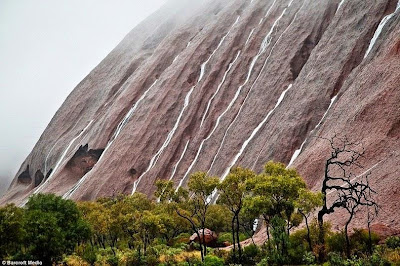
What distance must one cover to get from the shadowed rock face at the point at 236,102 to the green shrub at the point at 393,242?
13.5 feet

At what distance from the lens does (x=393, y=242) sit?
73.4 feet

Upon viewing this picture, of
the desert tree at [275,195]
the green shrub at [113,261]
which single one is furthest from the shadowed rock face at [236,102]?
the green shrub at [113,261]

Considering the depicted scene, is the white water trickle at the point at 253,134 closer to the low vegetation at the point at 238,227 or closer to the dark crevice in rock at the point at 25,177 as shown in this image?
the low vegetation at the point at 238,227

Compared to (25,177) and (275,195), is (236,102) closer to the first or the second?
(275,195)

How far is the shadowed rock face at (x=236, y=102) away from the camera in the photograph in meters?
38.7

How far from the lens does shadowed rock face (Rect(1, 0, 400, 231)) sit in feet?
127

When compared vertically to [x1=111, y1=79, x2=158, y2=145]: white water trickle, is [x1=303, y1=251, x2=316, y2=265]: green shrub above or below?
below

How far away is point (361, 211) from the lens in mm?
28844

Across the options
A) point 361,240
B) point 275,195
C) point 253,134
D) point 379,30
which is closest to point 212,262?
point 275,195

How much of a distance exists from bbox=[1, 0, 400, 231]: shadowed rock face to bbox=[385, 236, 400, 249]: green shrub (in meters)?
4.11

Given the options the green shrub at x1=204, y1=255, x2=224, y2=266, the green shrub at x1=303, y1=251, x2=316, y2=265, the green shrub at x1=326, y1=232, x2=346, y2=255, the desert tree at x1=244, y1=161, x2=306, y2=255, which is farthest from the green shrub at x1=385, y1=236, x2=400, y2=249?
the green shrub at x1=204, y1=255, x2=224, y2=266

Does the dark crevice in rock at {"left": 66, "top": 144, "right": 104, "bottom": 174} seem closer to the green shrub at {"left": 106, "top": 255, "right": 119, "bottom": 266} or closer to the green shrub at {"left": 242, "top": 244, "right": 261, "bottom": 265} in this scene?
the green shrub at {"left": 106, "top": 255, "right": 119, "bottom": 266}

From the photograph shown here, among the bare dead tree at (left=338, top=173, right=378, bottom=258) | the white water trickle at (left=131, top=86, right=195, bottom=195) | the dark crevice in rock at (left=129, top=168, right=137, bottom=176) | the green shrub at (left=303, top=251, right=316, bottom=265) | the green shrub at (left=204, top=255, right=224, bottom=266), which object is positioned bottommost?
the green shrub at (left=303, top=251, right=316, bottom=265)

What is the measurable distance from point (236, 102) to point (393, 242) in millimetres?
39860
